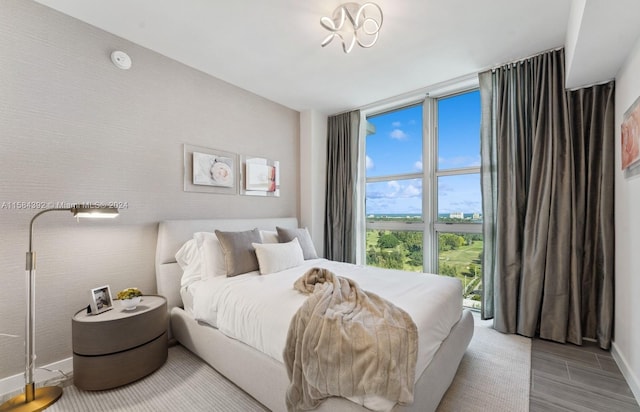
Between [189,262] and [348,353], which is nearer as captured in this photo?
[348,353]

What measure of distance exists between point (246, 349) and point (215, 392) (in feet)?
1.37

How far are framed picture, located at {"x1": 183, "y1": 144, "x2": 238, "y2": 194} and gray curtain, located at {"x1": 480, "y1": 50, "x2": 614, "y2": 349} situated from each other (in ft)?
9.84

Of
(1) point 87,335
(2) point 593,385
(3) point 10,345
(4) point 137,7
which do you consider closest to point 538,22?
(2) point 593,385

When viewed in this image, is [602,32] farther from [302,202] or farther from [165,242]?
[165,242]

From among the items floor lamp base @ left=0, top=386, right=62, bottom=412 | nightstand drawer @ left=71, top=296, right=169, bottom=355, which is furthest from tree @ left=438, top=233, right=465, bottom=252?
floor lamp base @ left=0, top=386, right=62, bottom=412

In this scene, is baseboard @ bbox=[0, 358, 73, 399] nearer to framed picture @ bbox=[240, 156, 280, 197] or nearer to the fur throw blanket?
the fur throw blanket

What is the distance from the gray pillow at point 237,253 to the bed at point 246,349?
11 centimetres

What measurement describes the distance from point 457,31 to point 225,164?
8.78 ft

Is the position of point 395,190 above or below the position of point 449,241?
above

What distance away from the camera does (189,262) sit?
102 inches

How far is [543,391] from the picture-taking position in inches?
73.8

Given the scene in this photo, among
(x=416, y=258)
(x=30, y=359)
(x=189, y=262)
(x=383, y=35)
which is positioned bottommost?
(x=30, y=359)

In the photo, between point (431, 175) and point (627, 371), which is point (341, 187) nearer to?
point (431, 175)

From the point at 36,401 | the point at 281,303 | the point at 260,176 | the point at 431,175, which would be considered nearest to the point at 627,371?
the point at 431,175
